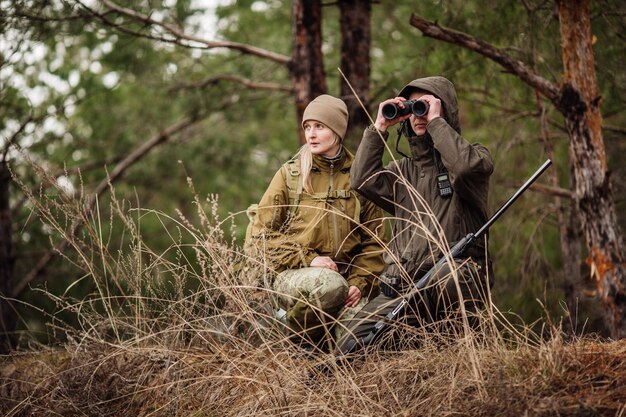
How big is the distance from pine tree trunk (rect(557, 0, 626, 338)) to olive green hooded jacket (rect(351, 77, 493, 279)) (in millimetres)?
1273

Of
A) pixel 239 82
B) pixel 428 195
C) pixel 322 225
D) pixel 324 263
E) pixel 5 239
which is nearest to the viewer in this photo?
pixel 428 195

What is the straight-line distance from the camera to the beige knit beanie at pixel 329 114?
427 cm

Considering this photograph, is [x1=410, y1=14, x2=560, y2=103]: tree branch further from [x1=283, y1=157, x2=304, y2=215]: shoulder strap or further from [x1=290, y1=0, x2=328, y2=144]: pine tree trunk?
[x1=290, y1=0, x2=328, y2=144]: pine tree trunk

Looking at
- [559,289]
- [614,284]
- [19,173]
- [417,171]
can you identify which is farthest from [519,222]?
[19,173]

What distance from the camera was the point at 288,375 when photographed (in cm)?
344

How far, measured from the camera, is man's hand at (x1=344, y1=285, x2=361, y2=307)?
165 inches

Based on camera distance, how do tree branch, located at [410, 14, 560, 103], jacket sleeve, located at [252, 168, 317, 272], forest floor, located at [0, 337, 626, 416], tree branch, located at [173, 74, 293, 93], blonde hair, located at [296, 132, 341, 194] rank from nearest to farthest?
forest floor, located at [0, 337, 626, 416]
jacket sleeve, located at [252, 168, 317, 272]
blonde hair, located at [296, 132, 341, 194]
tree branch, located at [410, 14, 560, 103]
tree branch, located at [173, 74, 293, 93]

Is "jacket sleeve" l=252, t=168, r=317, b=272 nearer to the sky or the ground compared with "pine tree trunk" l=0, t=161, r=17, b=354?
nearer to the sky

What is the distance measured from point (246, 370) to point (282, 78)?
29.7 ft

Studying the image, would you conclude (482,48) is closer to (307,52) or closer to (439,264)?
(439,264)

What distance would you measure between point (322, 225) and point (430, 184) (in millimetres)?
640

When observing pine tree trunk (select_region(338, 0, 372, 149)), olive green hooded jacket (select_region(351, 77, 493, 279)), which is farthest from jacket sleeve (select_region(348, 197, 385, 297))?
pine tree trunk (select_region(338, 0, 372, 149))

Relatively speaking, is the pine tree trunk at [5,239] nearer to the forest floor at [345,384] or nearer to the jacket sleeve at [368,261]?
the forest floor at [345,384]

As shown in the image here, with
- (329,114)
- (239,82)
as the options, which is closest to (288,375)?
(329,114)
